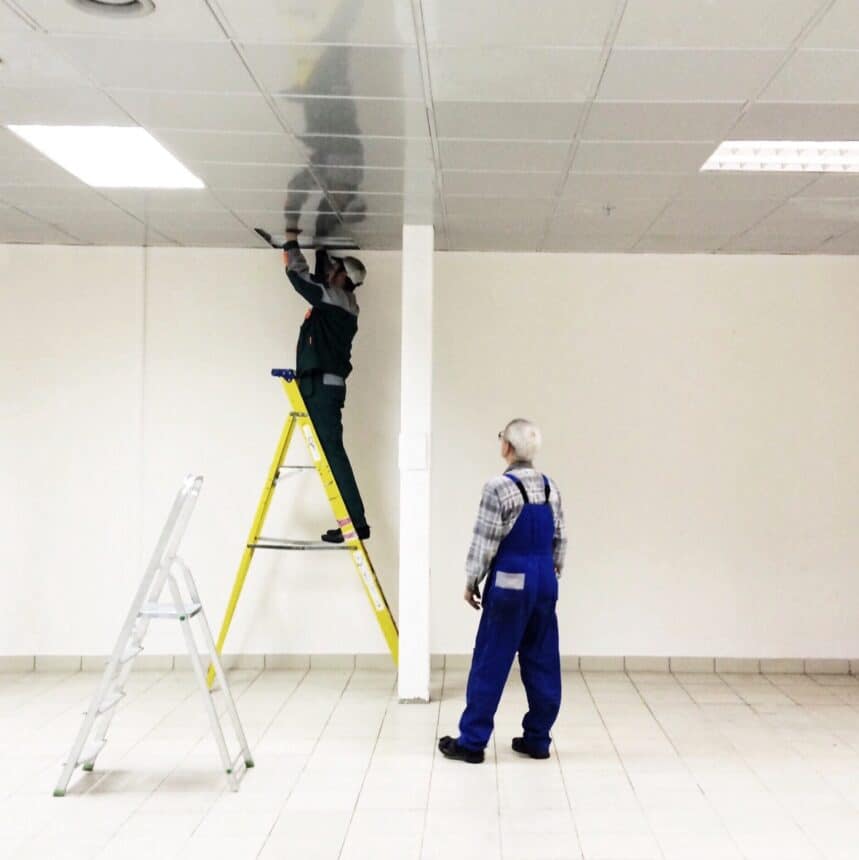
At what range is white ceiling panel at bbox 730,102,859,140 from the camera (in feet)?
12.4

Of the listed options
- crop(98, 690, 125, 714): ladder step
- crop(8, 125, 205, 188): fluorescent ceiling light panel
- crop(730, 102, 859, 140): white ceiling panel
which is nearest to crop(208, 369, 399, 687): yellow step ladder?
crop(8, 125, 205, 188): fluorescent ceiling light panel

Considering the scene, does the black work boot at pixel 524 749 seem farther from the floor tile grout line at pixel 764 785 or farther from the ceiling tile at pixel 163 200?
the ceiling tile at pixel 163 200

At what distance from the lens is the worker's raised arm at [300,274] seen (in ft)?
19.7

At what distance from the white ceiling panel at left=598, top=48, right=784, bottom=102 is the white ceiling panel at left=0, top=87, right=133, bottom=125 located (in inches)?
72.9

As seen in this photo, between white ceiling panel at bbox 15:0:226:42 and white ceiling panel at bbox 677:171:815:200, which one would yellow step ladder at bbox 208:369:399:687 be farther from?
white ceiling panel at bbox 15:0:226:42

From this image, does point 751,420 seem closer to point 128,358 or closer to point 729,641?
point 729,641

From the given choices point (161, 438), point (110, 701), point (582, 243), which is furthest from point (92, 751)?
point (582, 243)

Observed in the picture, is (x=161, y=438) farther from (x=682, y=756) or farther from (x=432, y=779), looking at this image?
(x=682, y=756)

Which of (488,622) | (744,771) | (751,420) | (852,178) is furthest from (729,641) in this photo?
(852,178)

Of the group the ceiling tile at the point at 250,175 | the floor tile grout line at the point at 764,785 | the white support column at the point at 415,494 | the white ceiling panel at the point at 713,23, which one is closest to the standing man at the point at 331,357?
the white support column at the point at 415,494

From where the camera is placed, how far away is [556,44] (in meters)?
3.20

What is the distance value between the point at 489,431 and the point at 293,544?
1438 mm

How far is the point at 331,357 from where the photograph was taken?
619 cm

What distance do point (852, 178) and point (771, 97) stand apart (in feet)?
4.22
